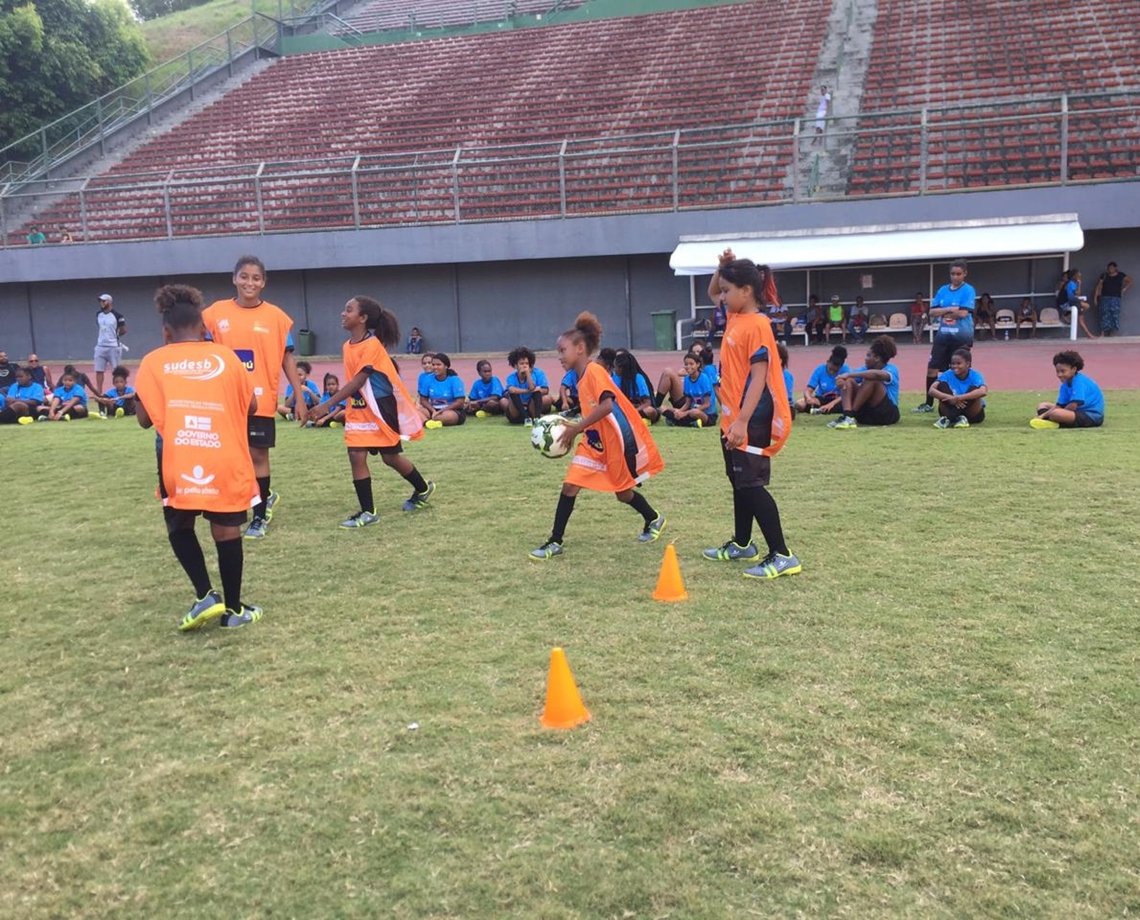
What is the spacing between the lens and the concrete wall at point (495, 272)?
2002 centimetres

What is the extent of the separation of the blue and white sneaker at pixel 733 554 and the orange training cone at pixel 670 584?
2.38 feet

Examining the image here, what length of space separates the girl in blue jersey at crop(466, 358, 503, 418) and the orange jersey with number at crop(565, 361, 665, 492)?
745cm

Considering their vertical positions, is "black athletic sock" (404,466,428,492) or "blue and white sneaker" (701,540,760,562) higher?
"black athletic sock" (404,466,428,492)

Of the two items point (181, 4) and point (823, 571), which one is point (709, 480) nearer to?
point (823, 571)

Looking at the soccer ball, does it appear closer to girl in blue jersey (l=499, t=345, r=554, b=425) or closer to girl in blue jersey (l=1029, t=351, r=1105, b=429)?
girl in blue jersey (l=499, t=345, r=554, b=425)

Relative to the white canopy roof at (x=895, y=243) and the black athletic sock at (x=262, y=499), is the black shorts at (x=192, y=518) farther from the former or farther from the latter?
the white canopy roof at (x=895, y=243)

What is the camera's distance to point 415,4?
39125mm

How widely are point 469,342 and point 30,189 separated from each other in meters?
14.0

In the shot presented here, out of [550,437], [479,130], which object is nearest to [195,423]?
[550,437]

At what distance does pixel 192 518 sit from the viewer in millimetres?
4945

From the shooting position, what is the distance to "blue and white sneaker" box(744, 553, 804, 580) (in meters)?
5.56

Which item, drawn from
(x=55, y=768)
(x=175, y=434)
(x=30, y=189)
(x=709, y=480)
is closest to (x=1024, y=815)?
(x=55, y=768)

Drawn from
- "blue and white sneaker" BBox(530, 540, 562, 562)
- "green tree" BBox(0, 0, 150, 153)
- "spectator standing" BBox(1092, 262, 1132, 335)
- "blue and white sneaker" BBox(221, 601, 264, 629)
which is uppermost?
"green tree" BBox(0, 0, 150, 153)

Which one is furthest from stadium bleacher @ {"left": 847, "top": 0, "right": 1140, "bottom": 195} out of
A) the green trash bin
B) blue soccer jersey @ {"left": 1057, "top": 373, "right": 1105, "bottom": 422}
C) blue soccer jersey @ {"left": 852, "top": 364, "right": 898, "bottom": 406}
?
blue soccer jersey @ {"left": 1057, "top": 373, "right": 1105, "bottom": 422}
